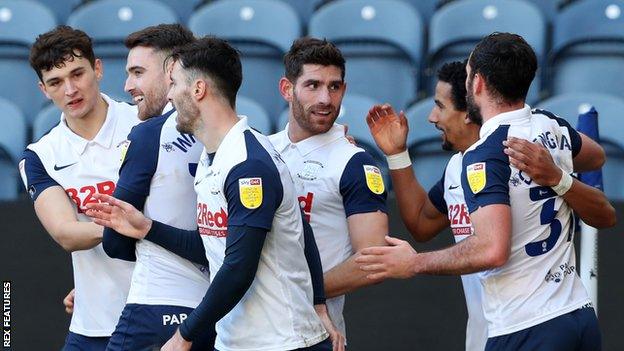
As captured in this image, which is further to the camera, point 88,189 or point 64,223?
point 88,189

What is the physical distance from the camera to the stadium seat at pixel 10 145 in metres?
7.57

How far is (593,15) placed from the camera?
827 cm

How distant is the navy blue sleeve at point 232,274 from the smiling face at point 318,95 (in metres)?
1.12

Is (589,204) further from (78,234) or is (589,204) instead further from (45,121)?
(45,121)

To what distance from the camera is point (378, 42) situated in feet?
27.1

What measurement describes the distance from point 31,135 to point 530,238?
4.63m

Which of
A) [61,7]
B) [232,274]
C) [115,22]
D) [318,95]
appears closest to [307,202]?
[318,95]

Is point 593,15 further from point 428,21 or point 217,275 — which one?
point 217,275

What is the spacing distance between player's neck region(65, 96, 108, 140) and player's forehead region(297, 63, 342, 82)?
0.94 m

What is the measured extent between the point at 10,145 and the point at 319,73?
3449 millimetres

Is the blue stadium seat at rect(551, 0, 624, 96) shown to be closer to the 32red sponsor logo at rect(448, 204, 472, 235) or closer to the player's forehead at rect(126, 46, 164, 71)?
the 32red sponsor logo at rect(448, 204, 472, 235)

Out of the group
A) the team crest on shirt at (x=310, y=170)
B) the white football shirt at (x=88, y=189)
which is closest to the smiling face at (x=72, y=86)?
the white football shirt at (x=88, y=189)

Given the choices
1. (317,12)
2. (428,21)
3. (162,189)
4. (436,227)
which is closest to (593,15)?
(428,21)

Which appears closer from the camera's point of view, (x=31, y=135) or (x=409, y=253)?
(x=409, y=253)
